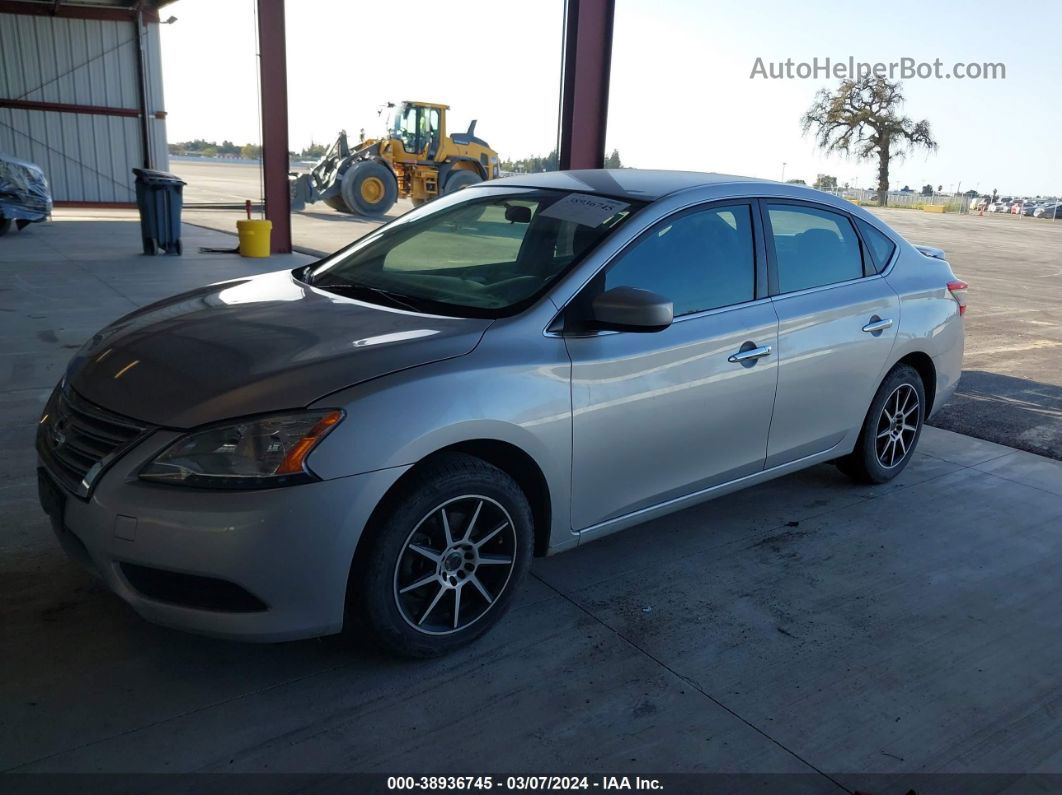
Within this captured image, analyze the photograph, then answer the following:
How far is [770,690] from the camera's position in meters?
2.91

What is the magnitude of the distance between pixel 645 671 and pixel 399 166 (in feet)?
72.2

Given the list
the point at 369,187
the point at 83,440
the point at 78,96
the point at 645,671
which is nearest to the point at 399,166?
the point at 369,187

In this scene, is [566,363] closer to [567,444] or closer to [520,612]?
[567,444]

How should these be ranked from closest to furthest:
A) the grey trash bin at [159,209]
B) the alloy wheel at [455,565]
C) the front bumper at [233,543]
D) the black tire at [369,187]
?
the front bumper at [233,543]
the alloy wheel at [455,565]
the grey trash bin at [159,209]
the black tire at [369,187]

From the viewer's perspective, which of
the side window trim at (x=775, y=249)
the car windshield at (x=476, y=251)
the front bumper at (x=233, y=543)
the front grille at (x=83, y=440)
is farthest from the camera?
the side window trim at (x=775, y=249)

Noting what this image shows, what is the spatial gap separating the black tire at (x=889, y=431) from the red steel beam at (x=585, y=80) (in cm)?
636

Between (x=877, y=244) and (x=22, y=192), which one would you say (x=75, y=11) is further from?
(x=877, y=244)

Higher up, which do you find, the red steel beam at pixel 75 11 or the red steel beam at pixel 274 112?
the red steel beam at pixel 75 11

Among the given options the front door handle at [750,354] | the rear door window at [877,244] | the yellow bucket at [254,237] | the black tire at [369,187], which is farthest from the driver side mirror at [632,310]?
the black tire at [369,187]

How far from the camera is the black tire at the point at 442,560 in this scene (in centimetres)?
271

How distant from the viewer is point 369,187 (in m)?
22.4

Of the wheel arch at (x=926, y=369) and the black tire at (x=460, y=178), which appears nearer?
the wheel arch at (x=926, y=369)

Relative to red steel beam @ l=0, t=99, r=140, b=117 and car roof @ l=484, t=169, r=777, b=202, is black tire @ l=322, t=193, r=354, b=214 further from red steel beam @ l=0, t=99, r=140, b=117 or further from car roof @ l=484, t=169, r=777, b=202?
car roof @ l=484, t=169, r=777, b=202

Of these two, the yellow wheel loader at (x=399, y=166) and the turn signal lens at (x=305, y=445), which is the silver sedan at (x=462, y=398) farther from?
the yellow wheel loader at (x=399, y=166)
